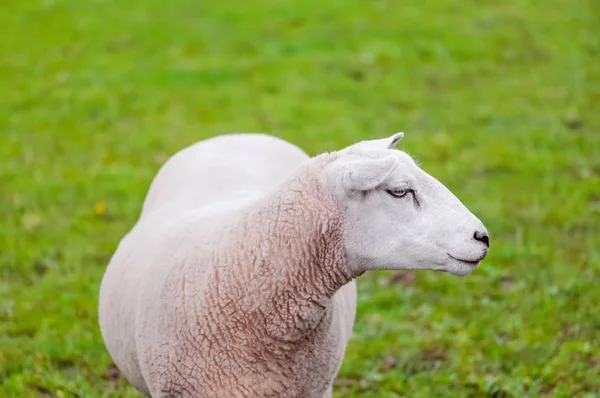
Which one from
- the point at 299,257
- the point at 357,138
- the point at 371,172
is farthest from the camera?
the point at 357,138

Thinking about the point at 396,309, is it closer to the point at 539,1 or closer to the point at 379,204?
the point at 379,204

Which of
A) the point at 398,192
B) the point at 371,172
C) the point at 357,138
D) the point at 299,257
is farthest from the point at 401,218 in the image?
the point at 357,138

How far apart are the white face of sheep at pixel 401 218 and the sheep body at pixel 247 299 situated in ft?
0.34

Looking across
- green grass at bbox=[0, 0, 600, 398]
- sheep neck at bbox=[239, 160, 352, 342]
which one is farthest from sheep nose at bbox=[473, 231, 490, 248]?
green grass at bbox=[0, 0, 600, 398]

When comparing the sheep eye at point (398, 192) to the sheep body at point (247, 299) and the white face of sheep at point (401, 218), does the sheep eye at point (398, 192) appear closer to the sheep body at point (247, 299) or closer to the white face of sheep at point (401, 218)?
the white face of sheep at point (401, 218)

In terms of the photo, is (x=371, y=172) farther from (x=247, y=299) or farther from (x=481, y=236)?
(x=247, y=299)

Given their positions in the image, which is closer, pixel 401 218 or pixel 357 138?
pixel 401 218

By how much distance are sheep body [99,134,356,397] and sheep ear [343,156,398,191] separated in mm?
190

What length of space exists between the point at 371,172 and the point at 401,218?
0.22m

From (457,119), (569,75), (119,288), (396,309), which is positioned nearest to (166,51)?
(457,119)

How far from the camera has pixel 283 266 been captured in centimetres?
363

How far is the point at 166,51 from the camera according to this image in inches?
436

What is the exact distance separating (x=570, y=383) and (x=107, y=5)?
9099mm

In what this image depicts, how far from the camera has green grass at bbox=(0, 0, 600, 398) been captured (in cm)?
573
